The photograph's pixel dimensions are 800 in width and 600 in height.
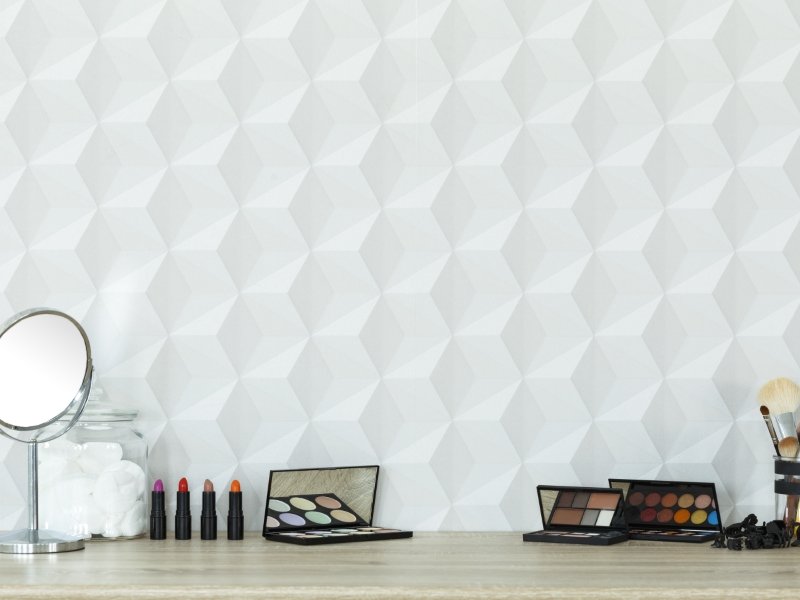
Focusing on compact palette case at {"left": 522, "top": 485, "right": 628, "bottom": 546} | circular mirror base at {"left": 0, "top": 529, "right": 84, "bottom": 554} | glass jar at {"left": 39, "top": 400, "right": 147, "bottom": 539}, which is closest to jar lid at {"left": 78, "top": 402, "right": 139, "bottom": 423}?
glass jar at {"left": 39, "top": 400, "right": 147, "bottom": 539}

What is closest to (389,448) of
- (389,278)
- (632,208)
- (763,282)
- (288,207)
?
(389,278)

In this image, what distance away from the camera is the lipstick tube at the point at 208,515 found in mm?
1688

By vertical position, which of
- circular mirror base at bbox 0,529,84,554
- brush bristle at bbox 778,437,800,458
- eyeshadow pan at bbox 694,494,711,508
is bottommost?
circular mirror base at bbox 0,529,84,554

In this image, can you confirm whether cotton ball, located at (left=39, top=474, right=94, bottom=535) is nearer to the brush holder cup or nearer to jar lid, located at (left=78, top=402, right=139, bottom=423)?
jar lid, located at (left=78, top=402, right=139, bottom=423)

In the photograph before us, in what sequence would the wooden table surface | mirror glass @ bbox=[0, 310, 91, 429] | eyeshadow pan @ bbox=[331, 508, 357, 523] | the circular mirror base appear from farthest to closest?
eyeshadow pan @ bbox=[331, 508, 357, 523] < mirror glass @ bbox=[0, 310, 91, 429] < the circular mirror base < the wooden table surface

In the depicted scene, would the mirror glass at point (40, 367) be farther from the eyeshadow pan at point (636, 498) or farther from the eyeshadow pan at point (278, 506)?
the eyeshadow pan at point (636, 498)

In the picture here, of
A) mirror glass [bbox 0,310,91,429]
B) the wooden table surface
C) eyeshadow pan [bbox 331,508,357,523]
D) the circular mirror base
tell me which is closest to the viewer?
the wooden table surface

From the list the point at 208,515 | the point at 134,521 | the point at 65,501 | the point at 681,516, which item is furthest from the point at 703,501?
the point at 65,501

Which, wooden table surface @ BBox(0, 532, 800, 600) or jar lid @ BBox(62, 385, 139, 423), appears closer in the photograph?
wooden table surface @ BBox(0, 532, 800, 600)

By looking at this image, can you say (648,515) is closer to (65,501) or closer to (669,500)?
(669,500)

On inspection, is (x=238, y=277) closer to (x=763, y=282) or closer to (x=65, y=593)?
(x=65, y=593)

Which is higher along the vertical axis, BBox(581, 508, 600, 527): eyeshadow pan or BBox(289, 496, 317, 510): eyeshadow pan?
BBox(289, 496, 317, 510): eyeshadow pan

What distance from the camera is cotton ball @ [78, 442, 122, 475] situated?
5.61ft

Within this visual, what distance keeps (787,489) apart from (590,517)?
33cm
